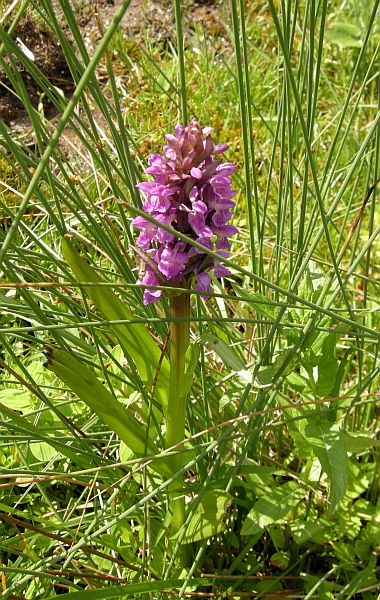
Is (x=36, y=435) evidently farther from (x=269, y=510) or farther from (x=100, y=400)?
(x=269, y=510)

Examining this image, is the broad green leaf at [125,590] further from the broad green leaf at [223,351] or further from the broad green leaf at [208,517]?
the broad green leaf at [223,351]

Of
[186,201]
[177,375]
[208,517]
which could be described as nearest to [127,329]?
[177,375]

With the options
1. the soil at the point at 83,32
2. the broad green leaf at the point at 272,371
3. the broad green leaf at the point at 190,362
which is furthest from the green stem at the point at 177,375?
the soil at the point at 83,32

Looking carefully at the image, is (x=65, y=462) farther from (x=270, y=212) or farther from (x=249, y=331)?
(x=270, y=212)

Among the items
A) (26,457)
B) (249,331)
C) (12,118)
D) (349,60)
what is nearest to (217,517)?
(26,457)

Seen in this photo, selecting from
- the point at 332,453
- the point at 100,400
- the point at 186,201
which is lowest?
the point at 332,453
